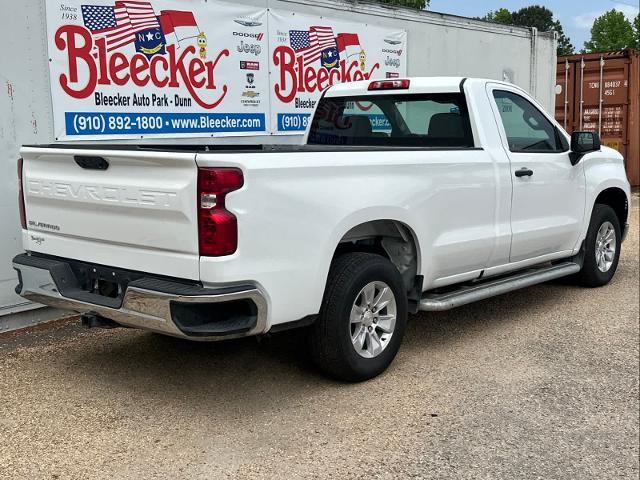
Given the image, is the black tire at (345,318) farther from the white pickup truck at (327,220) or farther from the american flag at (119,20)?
the american flag at (119,20)

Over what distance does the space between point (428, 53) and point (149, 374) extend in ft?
20.6

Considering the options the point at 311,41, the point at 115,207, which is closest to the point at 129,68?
the point at 311,41

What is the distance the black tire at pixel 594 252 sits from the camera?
6.72 m

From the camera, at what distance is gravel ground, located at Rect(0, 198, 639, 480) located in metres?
3.54

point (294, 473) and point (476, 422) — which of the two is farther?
point (476, 422)

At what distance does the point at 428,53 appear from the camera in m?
9.43

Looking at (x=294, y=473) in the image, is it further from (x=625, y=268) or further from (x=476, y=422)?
(x=625, y=268)

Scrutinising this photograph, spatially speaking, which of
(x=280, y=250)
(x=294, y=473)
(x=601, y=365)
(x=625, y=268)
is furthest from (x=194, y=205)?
(x=625, y=268)

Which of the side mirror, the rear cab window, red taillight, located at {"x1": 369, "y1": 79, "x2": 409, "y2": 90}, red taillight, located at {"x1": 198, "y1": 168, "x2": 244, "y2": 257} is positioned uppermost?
red taillight, located at {"x1": 369, "y1": 79, "x2": 409, "y2": 90}

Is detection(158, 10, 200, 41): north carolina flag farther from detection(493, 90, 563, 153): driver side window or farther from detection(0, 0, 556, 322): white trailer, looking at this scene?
detection(493, 90, 563, 153): driver side window

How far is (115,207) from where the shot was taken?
3.91 metres

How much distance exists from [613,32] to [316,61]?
62314 mm

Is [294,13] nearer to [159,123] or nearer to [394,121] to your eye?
[159,123]

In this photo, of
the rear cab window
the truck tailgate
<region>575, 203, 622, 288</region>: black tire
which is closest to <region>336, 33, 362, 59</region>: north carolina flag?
the rear cab window
